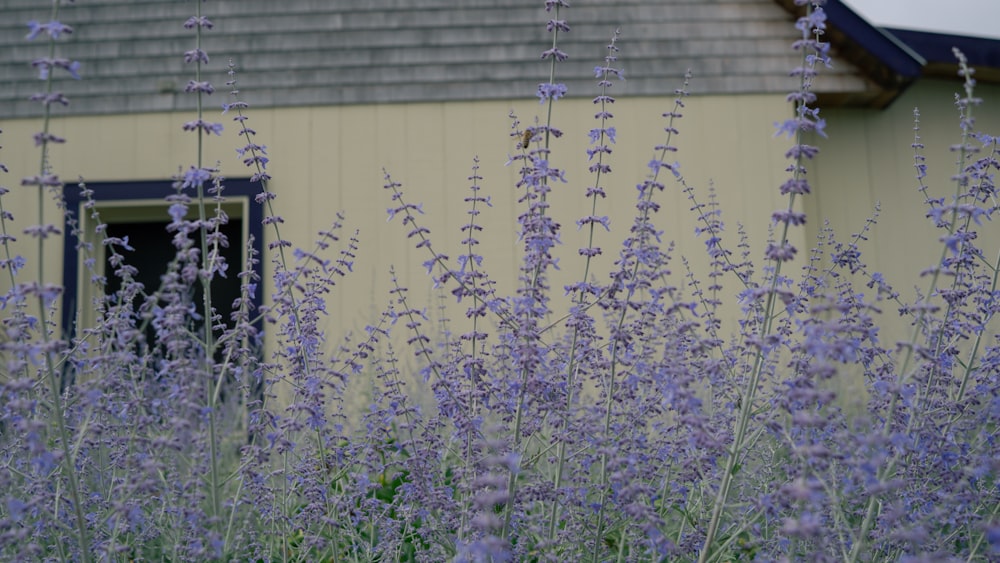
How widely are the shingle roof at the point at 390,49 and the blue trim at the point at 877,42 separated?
60 cm

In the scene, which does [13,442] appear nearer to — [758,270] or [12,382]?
[12,382]

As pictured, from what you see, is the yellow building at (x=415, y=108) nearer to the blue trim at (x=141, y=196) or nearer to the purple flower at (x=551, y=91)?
the blue trim at (x=141, y=196)

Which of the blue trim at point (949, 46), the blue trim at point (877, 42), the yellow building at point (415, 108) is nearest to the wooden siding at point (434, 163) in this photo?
the yellow building at point (415, 108)

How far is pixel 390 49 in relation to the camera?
→ 9258 mm

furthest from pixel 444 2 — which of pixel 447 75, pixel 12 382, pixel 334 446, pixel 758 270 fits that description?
pixel 12 382

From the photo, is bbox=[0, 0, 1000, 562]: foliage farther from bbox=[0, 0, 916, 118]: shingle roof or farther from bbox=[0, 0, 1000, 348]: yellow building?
bbox=[0, 0, 916, 118]: shingle roof

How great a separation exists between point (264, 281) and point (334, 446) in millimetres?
5337

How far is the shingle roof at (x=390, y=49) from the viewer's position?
30.2 feet

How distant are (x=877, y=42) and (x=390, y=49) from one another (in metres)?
3.87

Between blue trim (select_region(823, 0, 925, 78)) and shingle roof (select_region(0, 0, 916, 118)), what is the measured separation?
0.60m

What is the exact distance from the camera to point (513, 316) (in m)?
3.65

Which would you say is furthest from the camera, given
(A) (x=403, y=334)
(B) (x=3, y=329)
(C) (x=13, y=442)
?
(A) (x=403, y=334)

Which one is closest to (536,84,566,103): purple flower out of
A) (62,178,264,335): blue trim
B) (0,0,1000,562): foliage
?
(0,0,1000,562): foliage

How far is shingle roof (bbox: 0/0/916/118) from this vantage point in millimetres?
9211
